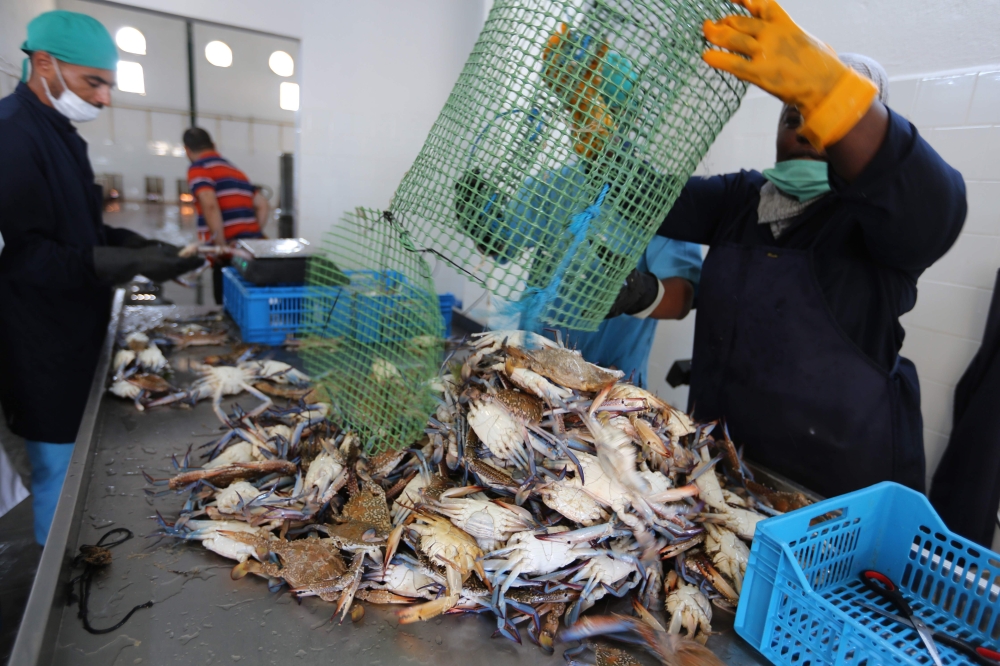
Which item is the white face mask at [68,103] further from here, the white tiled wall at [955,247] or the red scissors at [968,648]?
the white tiled wall at [955,247]

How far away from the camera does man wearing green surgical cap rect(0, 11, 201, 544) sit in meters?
1.98

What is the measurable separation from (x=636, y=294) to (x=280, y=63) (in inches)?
255

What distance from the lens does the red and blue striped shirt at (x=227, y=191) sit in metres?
4.20

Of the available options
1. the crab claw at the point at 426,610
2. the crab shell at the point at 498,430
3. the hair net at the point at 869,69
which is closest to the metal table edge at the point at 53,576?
the crab claw at the point at 426,610

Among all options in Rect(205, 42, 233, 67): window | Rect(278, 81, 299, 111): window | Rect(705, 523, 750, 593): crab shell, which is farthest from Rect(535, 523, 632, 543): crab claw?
Rect(205, 42, 233, 67): window

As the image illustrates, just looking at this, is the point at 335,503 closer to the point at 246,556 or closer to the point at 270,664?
the point at 246,556

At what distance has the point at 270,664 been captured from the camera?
0.94 metres

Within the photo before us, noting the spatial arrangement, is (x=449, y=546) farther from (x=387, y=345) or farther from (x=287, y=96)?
(x=287, y=96)

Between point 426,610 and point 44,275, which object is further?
point 44,275

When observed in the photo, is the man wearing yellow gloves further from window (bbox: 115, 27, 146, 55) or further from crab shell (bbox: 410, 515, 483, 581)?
window (bbox: 115, 27, 146, 55)

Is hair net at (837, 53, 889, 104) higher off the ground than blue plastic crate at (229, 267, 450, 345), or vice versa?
hair net at (837, 53, 889, 104)

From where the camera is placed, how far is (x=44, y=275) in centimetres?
199

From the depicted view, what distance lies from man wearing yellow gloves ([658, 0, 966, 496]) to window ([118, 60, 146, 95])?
634 centimetres

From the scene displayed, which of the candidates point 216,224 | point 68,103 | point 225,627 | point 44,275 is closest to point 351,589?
point 225,627
